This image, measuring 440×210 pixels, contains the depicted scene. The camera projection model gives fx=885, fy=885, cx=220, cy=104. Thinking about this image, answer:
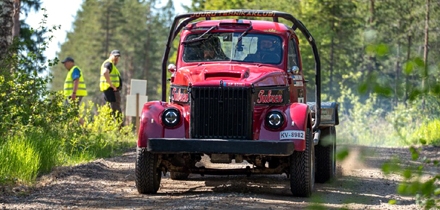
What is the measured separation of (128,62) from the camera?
101 m

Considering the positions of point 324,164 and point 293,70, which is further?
point 324,164

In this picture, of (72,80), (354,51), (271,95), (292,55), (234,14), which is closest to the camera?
(271,95)

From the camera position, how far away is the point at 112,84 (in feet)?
63.9

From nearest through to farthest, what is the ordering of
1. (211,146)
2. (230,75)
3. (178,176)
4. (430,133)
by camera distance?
(211,146)
(230,75)
(178,176)
(430,133)

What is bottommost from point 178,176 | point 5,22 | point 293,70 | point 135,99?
point 178,176

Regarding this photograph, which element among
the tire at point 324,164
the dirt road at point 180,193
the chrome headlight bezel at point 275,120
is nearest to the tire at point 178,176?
the dirt road at point 180,193

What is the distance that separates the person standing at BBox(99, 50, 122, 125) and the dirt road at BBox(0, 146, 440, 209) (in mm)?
6026

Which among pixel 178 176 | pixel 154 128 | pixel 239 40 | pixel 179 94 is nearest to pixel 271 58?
pixel 239 40

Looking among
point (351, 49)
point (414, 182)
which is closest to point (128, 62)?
point (351, 49)

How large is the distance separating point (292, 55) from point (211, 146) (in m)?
2.48

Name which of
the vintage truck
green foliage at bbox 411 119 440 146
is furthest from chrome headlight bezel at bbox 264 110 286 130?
green foliage at bbox 411 119 440 146

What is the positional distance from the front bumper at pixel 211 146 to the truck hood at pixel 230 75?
69 cm

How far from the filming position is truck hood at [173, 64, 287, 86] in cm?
976

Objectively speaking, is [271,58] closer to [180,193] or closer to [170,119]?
[170,119]
